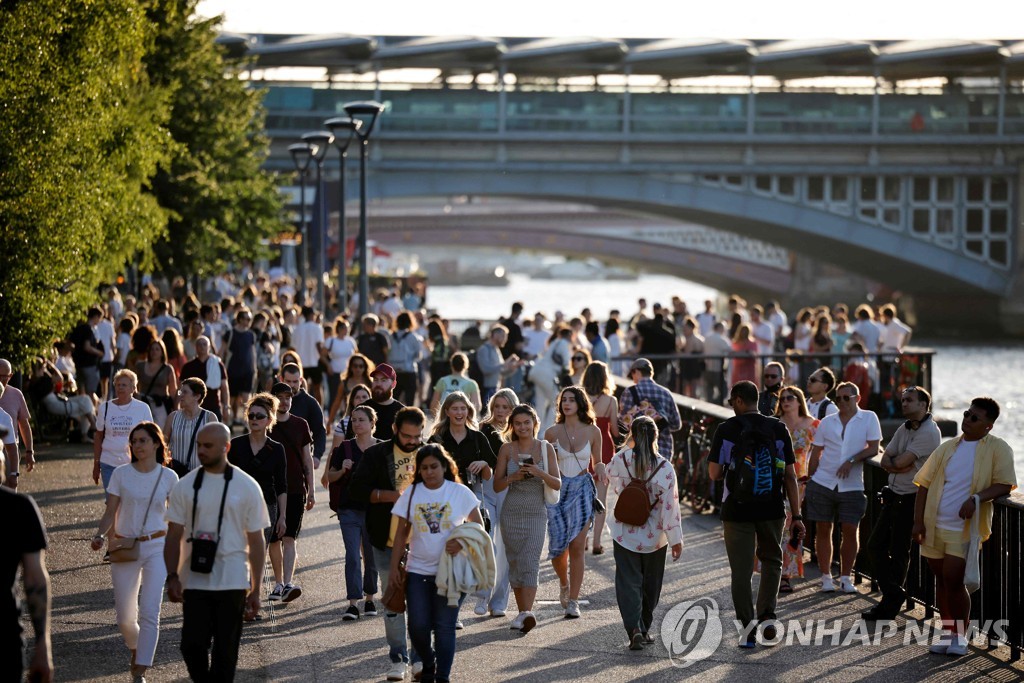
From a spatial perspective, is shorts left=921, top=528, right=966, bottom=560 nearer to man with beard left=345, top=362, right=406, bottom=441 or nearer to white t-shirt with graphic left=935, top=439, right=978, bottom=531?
white t-shirt with graphic left=935, top=439, right=978, bottom=531

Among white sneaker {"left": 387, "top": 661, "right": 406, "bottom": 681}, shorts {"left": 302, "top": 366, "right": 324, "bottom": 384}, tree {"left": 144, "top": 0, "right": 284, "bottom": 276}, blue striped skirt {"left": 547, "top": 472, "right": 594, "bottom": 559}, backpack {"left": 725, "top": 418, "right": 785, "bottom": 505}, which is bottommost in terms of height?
shorts {"left": 302, "top": 366, "right": 324, "bottom": 384}

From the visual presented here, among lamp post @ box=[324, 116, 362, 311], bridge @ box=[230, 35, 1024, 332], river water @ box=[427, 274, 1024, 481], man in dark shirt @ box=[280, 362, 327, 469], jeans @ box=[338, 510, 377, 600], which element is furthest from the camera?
bridge @ box=[230, 35, 1024, 332]

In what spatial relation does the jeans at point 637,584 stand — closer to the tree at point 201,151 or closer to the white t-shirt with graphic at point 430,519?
the white t-shirt with graphic at point 430,519

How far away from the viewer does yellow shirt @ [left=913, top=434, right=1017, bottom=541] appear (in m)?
8.80

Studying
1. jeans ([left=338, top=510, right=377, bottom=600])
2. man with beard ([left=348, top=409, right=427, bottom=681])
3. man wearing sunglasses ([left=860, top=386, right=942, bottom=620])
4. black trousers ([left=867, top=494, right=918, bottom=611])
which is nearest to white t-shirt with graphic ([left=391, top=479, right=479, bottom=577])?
man with beard ([left=348, top=409, right=427, bottom=681])

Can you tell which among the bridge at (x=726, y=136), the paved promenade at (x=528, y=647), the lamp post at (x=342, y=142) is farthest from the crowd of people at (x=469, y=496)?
the bridge at (x=726, y=136)

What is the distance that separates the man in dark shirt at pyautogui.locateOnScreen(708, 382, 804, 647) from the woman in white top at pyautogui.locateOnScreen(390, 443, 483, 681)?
1912 millimetres

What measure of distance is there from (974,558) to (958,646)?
1.73 ft

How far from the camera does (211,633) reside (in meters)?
7.16

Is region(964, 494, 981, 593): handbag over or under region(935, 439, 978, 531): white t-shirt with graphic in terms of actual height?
under

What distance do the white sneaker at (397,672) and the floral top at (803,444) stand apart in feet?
13.4

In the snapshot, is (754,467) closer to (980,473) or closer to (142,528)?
(980,473)

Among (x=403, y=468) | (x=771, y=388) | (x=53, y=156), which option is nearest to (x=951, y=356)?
(x=771, y=388)

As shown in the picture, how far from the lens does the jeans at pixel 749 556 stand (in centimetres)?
923
